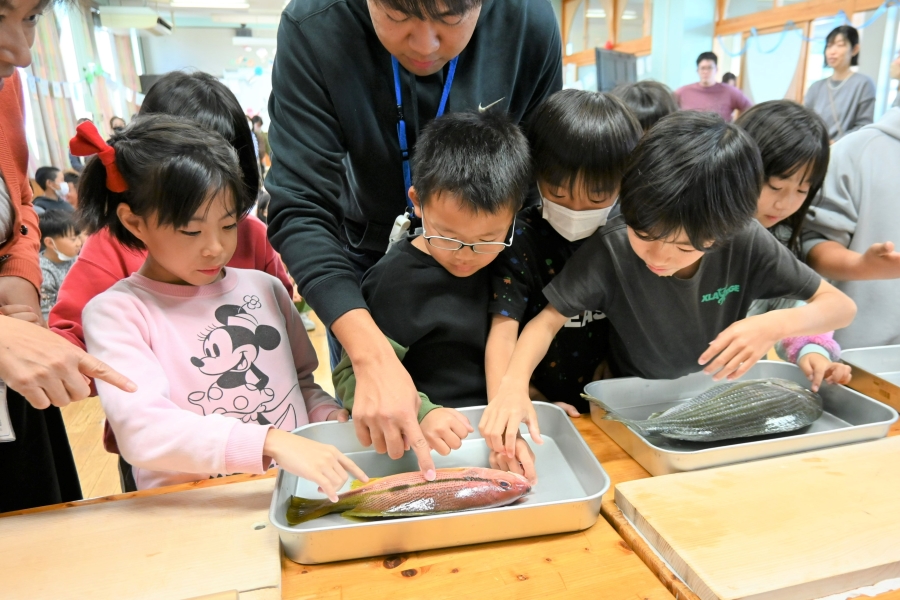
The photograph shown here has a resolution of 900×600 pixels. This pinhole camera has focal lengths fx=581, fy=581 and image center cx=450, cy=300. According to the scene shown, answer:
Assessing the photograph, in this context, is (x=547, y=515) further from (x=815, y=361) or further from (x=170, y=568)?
(x=815, y=361)

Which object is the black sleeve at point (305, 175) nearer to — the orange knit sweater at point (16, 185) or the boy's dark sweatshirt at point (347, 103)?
the boy's dark sweatshirt at point (347, 103)

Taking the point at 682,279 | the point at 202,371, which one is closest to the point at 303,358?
the point at 202,371

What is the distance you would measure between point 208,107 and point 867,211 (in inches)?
70.6

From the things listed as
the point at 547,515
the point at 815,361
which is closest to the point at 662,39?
the point at 815,361

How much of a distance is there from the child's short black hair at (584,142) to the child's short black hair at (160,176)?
61 centimetres

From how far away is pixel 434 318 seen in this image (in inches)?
45.1

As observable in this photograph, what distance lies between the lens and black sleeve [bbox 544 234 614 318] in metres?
1.13

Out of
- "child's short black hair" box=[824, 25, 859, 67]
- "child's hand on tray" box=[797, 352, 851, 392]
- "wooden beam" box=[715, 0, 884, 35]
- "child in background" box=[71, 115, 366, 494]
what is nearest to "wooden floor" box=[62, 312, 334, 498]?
"child in background" box=[71, 115, 366, 494]

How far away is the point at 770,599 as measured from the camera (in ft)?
2.34

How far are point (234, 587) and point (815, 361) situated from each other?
1159 mm

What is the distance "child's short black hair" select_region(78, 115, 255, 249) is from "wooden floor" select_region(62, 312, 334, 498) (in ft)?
4.49

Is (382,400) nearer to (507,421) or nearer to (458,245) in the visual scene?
(507,421)

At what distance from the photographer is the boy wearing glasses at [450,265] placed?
103cm

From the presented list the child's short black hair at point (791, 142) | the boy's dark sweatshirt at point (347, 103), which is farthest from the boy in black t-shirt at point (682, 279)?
the boy's dark sweatshirt at point (347, 103)
